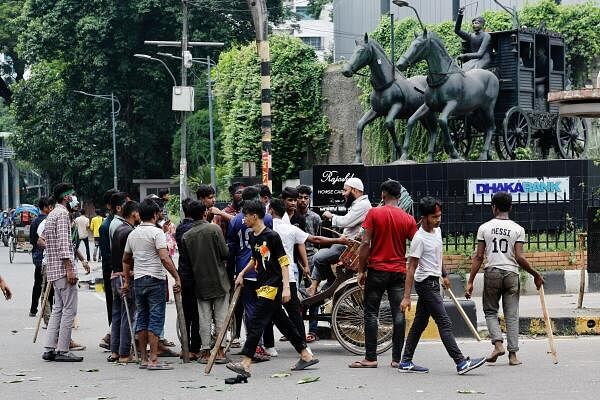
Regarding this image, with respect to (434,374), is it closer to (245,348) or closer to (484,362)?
(484,362)

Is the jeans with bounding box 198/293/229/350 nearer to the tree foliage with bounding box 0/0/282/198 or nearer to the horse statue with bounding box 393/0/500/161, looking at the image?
the horse statue with bounding box 393/0/500/161

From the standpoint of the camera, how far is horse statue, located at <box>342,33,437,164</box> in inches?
929

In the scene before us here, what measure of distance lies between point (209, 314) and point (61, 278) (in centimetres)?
181

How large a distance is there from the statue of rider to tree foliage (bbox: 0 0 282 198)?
28119 millimetres

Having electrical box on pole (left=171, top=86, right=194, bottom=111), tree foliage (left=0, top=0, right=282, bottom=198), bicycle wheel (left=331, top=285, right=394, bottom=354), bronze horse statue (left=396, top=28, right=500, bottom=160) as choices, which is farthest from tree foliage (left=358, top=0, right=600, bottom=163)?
tree foliage (left=0, top=0, right=282, bottom=198)

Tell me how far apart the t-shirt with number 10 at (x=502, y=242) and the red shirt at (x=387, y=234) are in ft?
2.70

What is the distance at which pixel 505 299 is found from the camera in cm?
1173

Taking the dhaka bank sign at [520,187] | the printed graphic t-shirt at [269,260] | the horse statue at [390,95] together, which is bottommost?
the printed graphic t-shirt at [269,260]

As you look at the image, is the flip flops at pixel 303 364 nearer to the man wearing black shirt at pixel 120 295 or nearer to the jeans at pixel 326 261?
the jeans at pixel 326 261

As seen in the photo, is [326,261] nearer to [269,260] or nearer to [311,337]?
[311,337]

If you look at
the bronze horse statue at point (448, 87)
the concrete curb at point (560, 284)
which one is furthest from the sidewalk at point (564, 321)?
the bronze horse statue at point (448, 87)

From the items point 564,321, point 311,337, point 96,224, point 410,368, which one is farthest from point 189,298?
point 96,224

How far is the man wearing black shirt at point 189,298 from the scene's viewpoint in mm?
12484

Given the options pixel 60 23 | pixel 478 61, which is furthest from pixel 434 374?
pixel 60 23
